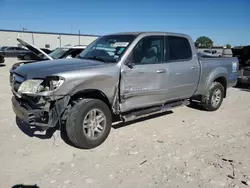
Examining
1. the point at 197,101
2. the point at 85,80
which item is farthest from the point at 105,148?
the point at 197,101

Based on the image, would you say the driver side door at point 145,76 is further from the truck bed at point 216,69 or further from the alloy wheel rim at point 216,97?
the alloy wheel rim at point 216,97

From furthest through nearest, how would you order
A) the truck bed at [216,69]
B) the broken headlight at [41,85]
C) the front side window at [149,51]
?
the truck bed at [216,69]
the front side window at [149,51]
the broken headlight at [41,85]

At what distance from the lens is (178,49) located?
536 cm

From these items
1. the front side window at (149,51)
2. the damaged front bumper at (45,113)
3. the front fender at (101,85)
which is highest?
the front side window at (149,51)

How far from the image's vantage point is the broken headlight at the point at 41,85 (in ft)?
11.6

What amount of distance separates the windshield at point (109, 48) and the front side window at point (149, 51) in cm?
21

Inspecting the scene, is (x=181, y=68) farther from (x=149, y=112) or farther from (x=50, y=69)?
(x=50, y=69)

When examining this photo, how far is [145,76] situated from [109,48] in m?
0.92

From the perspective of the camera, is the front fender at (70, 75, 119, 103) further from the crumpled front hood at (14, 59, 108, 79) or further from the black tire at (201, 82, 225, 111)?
the black tire at (201, 82, 225, 111)

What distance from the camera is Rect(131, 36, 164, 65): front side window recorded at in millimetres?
4508

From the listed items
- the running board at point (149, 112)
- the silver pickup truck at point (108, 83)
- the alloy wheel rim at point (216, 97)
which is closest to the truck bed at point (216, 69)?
the silver pickup truck at point (108, 83)

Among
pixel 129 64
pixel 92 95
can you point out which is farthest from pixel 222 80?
pixel 92 95

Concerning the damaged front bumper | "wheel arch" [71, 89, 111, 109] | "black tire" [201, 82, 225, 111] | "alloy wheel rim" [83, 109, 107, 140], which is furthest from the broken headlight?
"black tire" [201, 82, 225, 111]

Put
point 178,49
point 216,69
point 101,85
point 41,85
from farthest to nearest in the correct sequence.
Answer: point 216,69 → point 178,49 → point 101,85 → point 41,85
